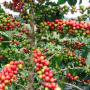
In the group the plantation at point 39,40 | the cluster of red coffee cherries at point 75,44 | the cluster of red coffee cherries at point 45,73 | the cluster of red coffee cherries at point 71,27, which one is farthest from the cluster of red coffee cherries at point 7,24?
the cluster of red coffee cherries at point 45,73

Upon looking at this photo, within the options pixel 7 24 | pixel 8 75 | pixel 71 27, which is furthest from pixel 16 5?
pixel 8 75

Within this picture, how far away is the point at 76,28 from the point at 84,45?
0.54 meters

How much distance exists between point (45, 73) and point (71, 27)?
44.1 inches

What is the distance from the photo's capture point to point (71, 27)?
4.67m

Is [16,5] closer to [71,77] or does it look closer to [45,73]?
[45,73]

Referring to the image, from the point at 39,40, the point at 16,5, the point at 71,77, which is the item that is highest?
the point at 16,5

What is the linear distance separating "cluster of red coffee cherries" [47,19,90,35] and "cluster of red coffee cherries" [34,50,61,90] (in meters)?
0.70

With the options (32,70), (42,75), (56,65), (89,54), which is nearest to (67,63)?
(56,65)

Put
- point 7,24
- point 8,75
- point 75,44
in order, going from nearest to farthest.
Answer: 1. point 8,75
2. point 7,24
3. point 75,44

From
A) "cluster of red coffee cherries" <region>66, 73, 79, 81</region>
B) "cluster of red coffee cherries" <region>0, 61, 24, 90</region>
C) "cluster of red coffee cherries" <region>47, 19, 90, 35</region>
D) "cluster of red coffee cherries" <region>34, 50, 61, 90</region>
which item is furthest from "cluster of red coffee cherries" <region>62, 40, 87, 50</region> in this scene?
"cluster of red coffee cherries" <region>66, 73, 79, 81</region>

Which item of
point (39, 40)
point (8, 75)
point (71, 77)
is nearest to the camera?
point (8, 75)

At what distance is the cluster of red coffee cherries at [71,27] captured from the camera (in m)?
4.61

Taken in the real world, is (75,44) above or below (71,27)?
below

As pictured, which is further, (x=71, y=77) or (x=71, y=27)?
(x=71, y=77)
